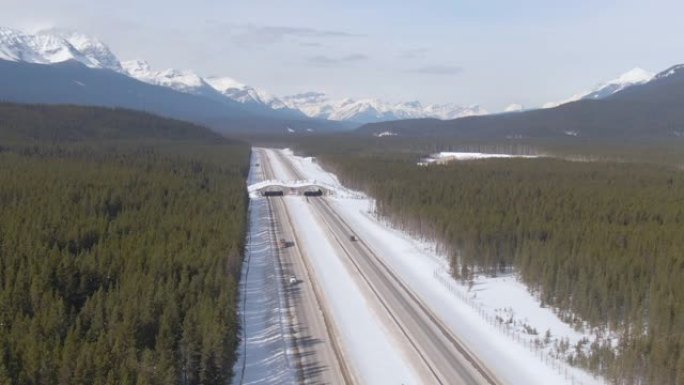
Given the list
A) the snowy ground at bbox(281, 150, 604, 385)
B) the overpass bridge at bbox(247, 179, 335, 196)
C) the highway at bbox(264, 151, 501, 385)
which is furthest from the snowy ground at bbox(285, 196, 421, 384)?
the overpass bridge at bbox(247, 179, 335, 196)

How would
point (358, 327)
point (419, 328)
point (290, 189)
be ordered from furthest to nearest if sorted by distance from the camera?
1. point (290, 189)
2. point (358, 327)
3. point (419, 328)

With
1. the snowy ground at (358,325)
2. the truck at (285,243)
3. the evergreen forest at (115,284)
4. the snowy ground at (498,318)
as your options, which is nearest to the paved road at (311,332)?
the snowy ground at (358,325)

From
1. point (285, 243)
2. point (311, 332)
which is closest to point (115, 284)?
point (311, 332)

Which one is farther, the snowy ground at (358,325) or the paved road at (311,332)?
the snowy ground at (358,325)

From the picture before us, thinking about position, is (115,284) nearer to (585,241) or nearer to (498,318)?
(498,318)

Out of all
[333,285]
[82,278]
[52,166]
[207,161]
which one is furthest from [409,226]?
[207,161]

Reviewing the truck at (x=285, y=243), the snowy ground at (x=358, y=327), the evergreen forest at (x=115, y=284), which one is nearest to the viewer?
the evergreen forest at (x=115, y=284)

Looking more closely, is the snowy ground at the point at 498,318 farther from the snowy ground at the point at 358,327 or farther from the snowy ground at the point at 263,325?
the snowy ground at the point at 263,325
